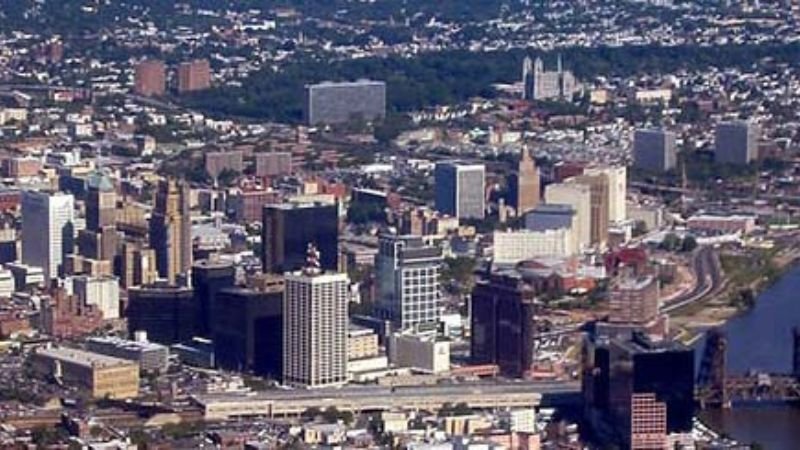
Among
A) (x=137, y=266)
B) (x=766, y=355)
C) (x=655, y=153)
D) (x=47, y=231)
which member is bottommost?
(x=766, y=355)

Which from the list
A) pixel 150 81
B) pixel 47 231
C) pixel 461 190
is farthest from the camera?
pixel 150 81

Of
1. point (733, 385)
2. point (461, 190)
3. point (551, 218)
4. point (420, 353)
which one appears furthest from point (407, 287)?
point (461, 190)

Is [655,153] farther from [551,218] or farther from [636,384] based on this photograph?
[636,384]

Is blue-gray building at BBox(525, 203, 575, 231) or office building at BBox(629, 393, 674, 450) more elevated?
blue-gray building at BBox(525, 203, 575, 231)

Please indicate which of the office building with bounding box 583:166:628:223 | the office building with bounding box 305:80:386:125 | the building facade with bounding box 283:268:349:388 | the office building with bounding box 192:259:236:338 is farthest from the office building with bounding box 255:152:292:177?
the building facade with bounding box 283:268:349:388

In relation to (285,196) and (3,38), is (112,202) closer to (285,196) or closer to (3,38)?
(285,196)

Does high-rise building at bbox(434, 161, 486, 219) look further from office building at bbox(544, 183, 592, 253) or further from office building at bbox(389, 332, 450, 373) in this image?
office building at bbox(389, 332, 450, 373)

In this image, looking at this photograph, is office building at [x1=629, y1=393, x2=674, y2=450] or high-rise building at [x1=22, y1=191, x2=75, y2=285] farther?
high-rise building at [x1=22, y1=191, x2=75, y2=285]

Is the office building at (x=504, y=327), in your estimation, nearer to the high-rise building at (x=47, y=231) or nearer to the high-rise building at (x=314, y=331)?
the high-rise building at (x=314, y=331)
